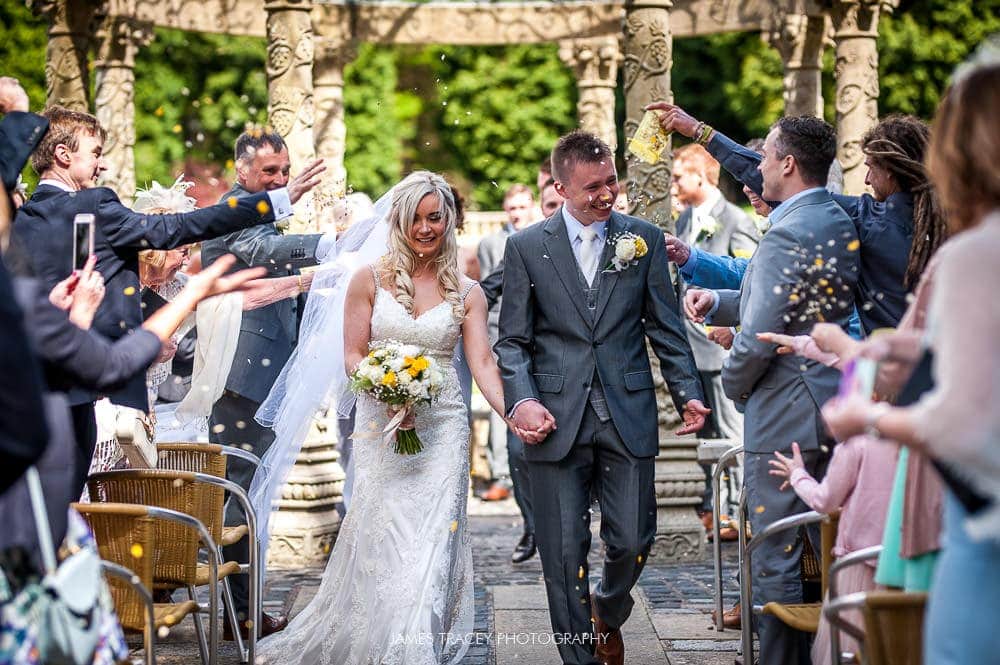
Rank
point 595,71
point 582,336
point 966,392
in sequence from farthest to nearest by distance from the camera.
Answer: point 595,71
point 582,336
point 966,392

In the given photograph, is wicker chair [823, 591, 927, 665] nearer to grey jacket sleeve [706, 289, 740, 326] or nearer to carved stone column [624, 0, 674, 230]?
grey jacket sleeve [706, 289, 740, 326]

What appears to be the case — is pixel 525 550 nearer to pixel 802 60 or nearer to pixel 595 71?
pixel 802 60

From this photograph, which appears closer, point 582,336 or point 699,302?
point 582,336

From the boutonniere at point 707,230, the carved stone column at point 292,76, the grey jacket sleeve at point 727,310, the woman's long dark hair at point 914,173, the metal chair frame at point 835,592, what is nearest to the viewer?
the metal chair frame at point 835,592

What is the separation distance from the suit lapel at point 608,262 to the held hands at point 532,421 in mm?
466

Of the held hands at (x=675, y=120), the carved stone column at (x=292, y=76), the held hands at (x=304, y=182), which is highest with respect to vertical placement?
the carved stone column at (x=292, y=76)

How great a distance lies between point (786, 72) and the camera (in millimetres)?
12852

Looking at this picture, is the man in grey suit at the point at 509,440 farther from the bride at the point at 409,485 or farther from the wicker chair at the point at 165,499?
the wicker chair at the point at 165,499

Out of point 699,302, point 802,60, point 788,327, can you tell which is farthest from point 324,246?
point 802,60

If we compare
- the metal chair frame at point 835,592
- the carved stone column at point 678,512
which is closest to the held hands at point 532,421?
the metal chair frame at point 835,592

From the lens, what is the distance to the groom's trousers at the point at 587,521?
19.8ft

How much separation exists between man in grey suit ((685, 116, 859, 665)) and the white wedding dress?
1369 mm

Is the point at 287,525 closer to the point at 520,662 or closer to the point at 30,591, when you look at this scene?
the point at 520,662

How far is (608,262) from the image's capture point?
20.3 ft
